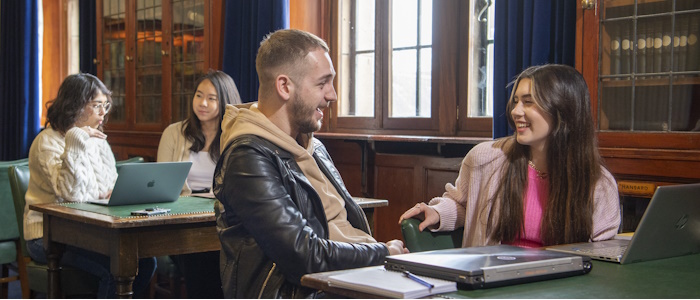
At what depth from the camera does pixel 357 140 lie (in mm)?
4512

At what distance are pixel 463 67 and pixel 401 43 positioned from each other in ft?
1.70

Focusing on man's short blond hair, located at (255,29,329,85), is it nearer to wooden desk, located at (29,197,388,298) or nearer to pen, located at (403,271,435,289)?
pen, located at (403,271,435,289)

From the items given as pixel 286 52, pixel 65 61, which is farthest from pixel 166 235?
pixel 65 61

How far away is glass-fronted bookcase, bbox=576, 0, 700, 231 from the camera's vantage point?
2818mm

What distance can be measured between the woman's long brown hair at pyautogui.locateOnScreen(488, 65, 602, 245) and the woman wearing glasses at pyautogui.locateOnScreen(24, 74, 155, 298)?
5.92 feet

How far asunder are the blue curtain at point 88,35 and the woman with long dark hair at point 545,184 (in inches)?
228

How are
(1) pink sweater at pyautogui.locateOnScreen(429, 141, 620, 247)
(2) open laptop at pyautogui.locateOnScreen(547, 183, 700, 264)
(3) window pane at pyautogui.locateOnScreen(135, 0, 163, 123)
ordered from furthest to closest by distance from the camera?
(3) window pane at pyautogui.locateOnScreen(135, 0, 163, 123)
(1) pink sweater at pyautogui.locateOnScreen(429, 141, 620, 247)
(2) open laptop at pyautogui.locateOnScreen(547, 183, 700, 264)

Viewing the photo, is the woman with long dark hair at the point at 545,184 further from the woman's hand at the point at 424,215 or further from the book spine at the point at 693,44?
the book spine at the point at 693,44

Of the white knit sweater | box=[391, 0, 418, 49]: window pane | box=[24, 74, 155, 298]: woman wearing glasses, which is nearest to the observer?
box=[24, 74, 155, 298]: woman wearing glasses

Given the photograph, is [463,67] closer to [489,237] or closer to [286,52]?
[489,237]

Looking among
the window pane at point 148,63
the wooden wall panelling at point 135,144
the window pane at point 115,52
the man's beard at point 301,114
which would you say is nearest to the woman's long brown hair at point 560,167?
the man's beard at point 301,114

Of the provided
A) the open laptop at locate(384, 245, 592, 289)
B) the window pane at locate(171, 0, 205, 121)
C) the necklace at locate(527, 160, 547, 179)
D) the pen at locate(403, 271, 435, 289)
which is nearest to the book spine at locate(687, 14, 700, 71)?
the necklace at locate(527, 160, 547, 179)

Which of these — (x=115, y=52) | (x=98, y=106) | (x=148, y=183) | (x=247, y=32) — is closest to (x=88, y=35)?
(x=115, y=52)

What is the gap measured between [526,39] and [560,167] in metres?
1.15
